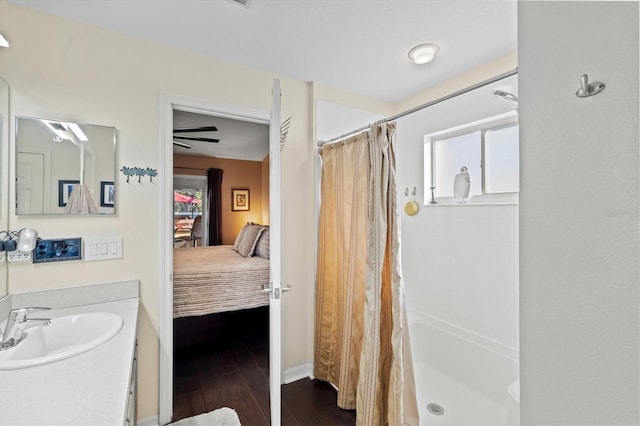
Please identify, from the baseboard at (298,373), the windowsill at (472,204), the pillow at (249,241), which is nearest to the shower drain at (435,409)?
the baseboard at (298,373)

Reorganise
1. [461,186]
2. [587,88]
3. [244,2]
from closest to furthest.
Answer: [587,88], [244,2], [461,186]

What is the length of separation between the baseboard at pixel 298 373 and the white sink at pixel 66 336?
4.43ft

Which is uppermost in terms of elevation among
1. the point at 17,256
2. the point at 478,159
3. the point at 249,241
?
the point at 478,159

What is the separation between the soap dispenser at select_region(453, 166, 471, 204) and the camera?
221cm

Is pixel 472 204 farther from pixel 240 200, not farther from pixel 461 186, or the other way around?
pixel 240 200

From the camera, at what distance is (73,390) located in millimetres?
792

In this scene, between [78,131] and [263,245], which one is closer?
[78,131]

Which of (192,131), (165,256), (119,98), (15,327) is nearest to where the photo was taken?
(15,327)

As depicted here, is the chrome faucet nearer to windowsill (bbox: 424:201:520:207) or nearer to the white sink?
the white sink

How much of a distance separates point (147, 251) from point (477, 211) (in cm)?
228

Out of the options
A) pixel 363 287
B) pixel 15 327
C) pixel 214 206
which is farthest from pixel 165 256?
pixel 214 206

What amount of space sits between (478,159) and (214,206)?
4.45 metres

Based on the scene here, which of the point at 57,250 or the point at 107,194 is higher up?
the point at 107,194

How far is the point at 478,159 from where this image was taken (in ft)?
7.20
